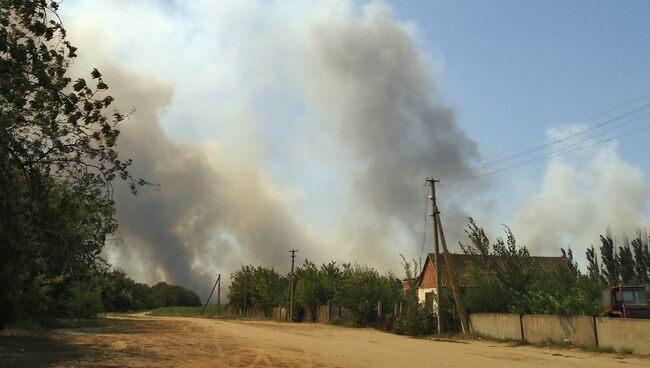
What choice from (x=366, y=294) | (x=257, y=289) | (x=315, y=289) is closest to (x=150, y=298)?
(x=257, y=289)

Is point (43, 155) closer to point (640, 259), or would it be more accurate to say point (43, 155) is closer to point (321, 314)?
point (321, 314)

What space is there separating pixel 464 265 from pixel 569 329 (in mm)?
28621

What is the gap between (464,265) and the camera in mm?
51750

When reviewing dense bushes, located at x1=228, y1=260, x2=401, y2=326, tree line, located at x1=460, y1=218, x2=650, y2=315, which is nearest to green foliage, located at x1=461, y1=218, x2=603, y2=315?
tree line, located at x1=460, y1=218, x2=650, y2=315

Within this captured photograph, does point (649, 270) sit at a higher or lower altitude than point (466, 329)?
higher

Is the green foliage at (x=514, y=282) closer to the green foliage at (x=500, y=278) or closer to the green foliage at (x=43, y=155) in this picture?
the green foliage at (x=500, y=278)

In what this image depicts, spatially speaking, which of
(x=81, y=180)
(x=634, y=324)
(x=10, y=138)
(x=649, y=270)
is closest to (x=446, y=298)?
(x=634, y=324)

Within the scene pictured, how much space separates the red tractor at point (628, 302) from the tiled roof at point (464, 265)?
5.86 meters

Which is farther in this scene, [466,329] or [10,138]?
[466,329]

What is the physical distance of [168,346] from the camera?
20641mm

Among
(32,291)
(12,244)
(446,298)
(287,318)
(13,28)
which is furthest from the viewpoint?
(287,318)

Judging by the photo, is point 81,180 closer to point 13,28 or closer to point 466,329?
point 13,28

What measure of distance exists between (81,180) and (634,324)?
2036 cm

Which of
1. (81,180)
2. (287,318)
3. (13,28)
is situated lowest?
(287,318)
